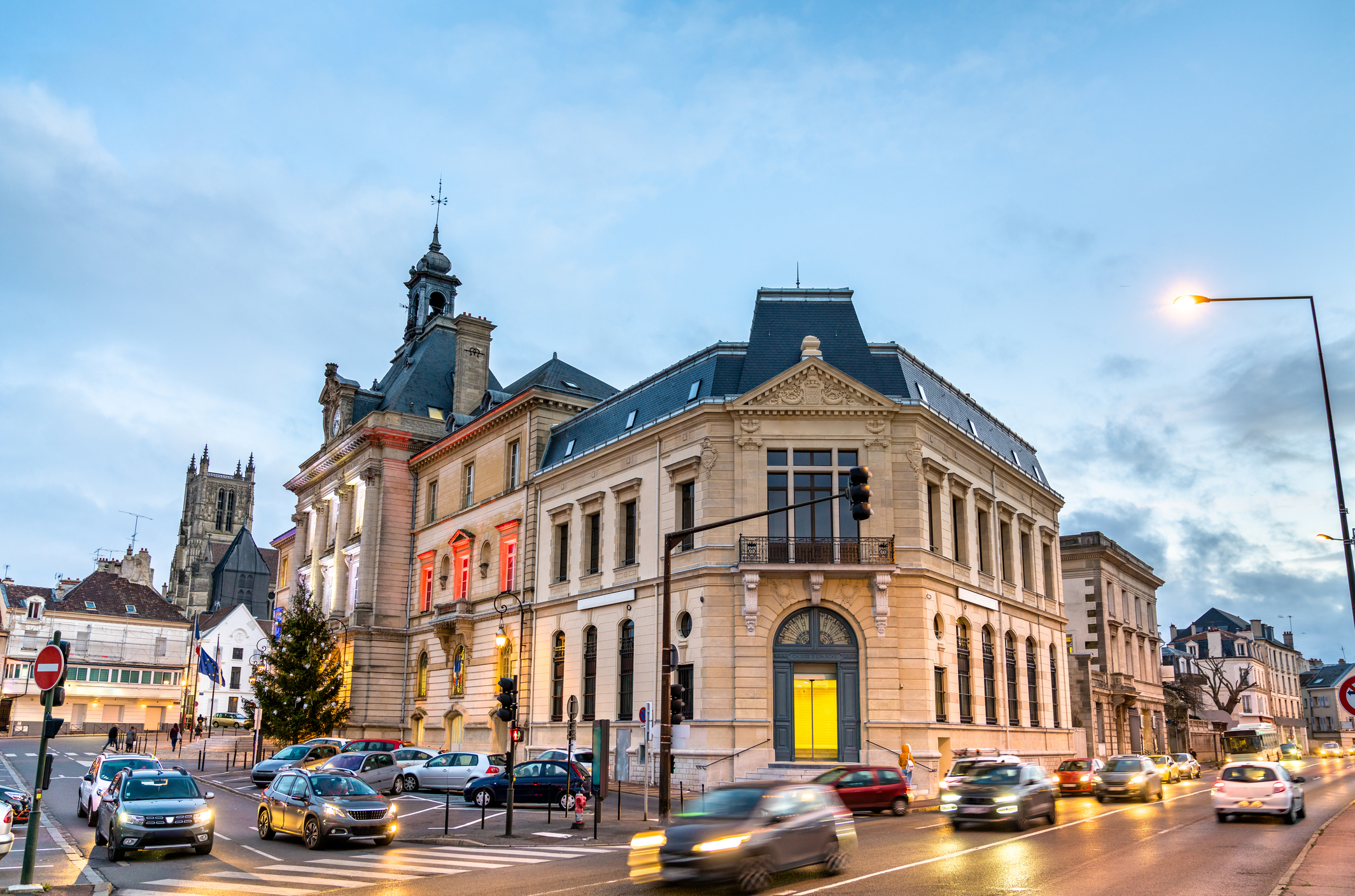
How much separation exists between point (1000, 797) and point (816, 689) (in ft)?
40.0

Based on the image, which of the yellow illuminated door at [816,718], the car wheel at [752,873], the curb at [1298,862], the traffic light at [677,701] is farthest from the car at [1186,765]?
the car wheel at [752,873]

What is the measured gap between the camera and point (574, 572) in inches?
1699

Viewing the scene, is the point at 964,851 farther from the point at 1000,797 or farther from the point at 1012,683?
the point at 1012,683

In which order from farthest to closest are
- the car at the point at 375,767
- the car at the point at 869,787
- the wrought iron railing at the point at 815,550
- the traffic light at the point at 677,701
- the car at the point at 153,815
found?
1. the wrought iron railing at the point at 815,550
2. the car at the point at 375,767
3. the car at the point at 869,787
4. the traffic light at the point at 677,701
5. the car at the point at 153,815

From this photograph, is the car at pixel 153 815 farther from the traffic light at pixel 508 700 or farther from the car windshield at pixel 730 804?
the car windshield at pixel 730 804

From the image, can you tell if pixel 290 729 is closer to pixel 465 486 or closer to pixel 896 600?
pixel 465 486

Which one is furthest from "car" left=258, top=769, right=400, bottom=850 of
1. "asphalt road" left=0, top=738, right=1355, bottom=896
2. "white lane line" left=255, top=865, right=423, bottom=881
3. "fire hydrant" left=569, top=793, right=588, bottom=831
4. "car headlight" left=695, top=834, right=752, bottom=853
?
"car headlight" left=695, top=834, right=752, bottom=853

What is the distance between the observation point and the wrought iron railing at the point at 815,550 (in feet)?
114

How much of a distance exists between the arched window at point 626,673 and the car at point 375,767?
8361 millimetres

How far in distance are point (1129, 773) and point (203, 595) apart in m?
145

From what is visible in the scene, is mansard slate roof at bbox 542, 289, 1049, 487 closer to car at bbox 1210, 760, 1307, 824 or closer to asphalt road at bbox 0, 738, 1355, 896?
car at bbox 1210, 760, 1307, 824

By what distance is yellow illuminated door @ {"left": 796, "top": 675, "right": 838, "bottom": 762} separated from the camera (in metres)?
34.1

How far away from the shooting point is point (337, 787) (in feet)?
74.5

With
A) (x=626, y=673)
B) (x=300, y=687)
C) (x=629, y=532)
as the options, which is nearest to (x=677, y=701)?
(x=626, y=673)
